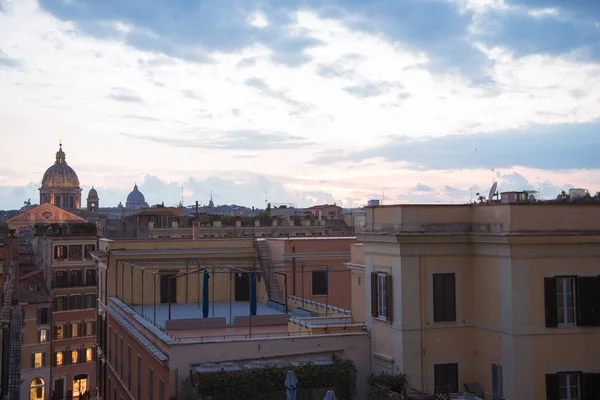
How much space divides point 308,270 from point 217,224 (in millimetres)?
46167

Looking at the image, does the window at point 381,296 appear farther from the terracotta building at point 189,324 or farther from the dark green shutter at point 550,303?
the dark green shutter at point 550,303

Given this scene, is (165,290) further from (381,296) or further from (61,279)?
(61,279)

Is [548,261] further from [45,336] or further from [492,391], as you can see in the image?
[45,336]

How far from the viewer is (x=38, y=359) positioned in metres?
57.9

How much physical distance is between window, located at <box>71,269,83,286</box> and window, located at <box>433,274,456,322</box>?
155ft

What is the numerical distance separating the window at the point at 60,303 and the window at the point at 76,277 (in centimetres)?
149

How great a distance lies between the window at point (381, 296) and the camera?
69.6ft

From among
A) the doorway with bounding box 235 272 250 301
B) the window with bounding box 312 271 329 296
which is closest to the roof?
the doorway with bounding box 235 272 250 301

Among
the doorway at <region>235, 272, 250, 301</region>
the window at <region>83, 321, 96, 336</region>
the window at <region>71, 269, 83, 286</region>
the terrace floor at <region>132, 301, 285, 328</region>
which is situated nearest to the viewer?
the terrace floor at <region>132, 301, 285, 328</region>

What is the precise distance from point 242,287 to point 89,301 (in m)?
28.4

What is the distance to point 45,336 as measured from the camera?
58.2m

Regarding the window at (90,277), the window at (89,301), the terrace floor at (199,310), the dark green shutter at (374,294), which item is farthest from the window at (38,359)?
the dark green shutter at (374,294)

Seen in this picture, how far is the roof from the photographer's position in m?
56.2

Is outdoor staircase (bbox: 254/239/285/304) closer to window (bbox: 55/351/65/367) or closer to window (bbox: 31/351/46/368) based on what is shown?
window (bbox: 31/351/46/368)
